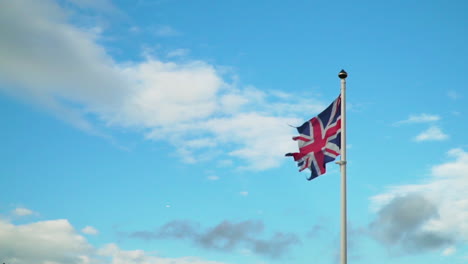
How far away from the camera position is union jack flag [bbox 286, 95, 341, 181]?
25.0 meters

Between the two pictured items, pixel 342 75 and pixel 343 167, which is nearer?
pixel 343 167

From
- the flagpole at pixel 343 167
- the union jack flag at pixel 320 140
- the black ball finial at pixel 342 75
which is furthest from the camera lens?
the black ball finial at pixel 342 75

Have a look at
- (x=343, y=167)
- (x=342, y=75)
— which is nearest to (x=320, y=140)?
(x=343, y=167)

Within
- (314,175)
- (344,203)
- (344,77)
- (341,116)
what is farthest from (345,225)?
(344,77)

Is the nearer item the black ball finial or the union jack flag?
the union jack flag

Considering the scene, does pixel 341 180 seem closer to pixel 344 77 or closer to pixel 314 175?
pixel 314 175

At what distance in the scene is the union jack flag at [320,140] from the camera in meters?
25.0

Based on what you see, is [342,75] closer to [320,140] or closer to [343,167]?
[320,140]

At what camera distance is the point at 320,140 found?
2536 centimetres

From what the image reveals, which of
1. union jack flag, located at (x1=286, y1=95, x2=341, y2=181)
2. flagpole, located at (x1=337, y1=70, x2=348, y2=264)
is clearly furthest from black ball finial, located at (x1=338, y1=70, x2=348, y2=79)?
union jack flag, located at (x1=286, y1=95, x2=341, y2=181)

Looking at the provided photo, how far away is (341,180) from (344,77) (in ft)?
14.9

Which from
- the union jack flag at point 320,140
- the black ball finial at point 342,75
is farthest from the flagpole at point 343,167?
the union jack flag at point 320,140

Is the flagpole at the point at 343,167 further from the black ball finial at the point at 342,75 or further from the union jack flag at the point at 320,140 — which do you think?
the union jack flag at the point at 320,140

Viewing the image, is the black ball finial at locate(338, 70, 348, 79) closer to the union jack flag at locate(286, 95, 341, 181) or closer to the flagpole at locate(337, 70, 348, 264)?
the flagpole at locate(337, 70, 348, 264)
